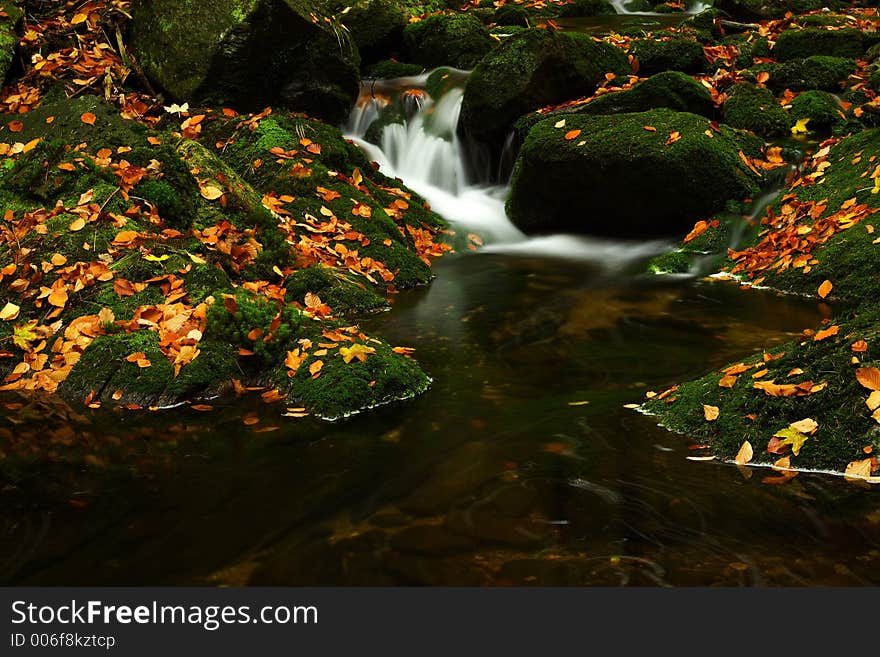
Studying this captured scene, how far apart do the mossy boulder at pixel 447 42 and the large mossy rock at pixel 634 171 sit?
14.5ft

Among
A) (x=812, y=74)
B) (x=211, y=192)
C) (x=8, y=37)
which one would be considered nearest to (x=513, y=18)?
(x=812, y=74)

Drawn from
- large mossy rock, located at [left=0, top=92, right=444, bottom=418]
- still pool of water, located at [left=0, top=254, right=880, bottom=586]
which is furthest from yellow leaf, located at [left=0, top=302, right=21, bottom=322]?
still pool of water, located at [left=0, top=254, right=880, bottom=586]

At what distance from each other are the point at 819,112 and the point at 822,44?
112 inches

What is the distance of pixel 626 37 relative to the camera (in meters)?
13.9

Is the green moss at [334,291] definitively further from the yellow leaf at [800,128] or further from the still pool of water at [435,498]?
the yellow leaf at [800,128]

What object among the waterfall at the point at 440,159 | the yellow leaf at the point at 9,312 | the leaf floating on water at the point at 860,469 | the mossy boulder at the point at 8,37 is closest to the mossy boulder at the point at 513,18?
the waterfall at the point at 440,159

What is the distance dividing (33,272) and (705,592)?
4.75 meters

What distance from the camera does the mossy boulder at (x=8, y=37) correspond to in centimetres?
962

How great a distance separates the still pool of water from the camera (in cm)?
286

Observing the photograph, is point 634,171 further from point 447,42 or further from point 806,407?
point 447,42

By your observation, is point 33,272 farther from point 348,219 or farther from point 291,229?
point 348,219

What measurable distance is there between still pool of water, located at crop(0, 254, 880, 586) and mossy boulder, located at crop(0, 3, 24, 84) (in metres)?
6.63

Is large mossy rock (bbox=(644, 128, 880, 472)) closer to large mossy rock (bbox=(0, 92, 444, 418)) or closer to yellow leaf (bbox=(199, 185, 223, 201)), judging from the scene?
large mossy rock (bbox=(0, 92, 444, 418))

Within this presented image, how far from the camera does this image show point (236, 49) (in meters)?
9.48
